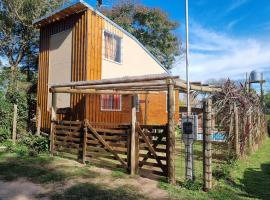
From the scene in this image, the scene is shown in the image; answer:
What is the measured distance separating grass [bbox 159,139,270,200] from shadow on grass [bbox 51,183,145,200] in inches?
33.4

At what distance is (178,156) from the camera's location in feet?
35.6

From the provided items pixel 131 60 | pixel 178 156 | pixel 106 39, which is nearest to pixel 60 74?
pixel 106 39

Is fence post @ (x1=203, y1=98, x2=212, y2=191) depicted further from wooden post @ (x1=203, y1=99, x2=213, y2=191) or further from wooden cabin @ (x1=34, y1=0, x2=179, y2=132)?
wooden cabin @ (x1=34, y1=0, x2=179, y2=132)

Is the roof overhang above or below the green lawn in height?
above

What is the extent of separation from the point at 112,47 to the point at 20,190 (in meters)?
8.81

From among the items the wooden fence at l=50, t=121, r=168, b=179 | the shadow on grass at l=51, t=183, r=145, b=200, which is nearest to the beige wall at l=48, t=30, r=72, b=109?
the wooden fence at l=50, t=121, r=168, b=179

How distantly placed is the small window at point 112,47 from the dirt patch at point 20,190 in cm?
764

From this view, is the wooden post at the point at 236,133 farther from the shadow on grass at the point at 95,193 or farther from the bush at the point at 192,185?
the shadow on grass at the point at 95,193

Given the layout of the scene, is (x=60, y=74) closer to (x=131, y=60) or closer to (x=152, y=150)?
(x=131, y=60)

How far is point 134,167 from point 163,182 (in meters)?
1.05

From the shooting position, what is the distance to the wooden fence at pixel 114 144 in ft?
24.4

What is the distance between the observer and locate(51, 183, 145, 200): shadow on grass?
587 cm

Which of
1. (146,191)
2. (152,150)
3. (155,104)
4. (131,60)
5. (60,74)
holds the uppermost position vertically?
(131,60)

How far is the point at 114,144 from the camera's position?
846 cm
